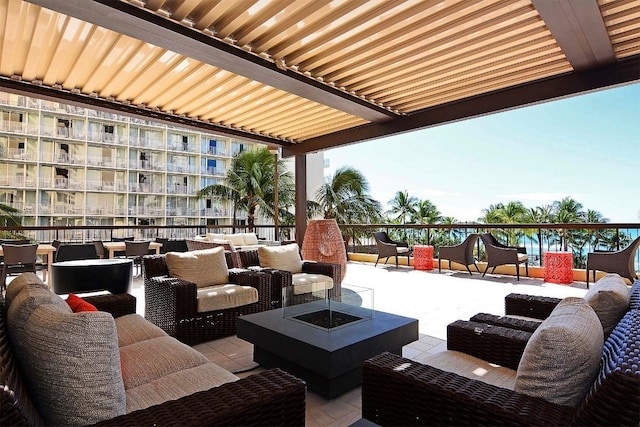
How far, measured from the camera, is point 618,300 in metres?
1.50

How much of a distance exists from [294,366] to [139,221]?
2493 centimetres

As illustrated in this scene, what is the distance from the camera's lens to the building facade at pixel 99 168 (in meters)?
20.9

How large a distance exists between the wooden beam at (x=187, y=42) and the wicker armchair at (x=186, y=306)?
2.00 m

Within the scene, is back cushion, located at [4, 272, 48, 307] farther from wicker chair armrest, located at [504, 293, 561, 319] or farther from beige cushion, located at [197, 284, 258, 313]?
wicker chair armrest, located at [504, 293, 561, 319]

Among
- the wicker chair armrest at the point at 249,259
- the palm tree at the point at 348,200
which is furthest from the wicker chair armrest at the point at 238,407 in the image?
the palm tree at the point at 348,200

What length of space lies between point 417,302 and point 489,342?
2960 mm

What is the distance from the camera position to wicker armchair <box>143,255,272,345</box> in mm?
3164

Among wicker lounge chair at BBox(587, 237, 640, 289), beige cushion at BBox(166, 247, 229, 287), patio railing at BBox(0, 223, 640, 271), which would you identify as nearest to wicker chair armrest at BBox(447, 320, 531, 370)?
beige cushion at BBox(166, 247, 229, 287)

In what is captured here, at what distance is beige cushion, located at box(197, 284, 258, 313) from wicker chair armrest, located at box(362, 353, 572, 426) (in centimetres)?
209

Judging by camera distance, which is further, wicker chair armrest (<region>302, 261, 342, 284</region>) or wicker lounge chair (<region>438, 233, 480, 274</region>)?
wicker lounge chair (<region>438, 233, 480, 274</region>)

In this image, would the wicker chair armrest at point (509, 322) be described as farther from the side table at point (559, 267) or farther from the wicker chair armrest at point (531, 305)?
the side table at point (559, 267)

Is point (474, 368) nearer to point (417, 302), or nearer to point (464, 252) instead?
point (417, 302)

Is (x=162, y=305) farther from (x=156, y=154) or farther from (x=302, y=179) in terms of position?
(x=156, y=154)

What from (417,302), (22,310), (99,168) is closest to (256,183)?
(417,302)
